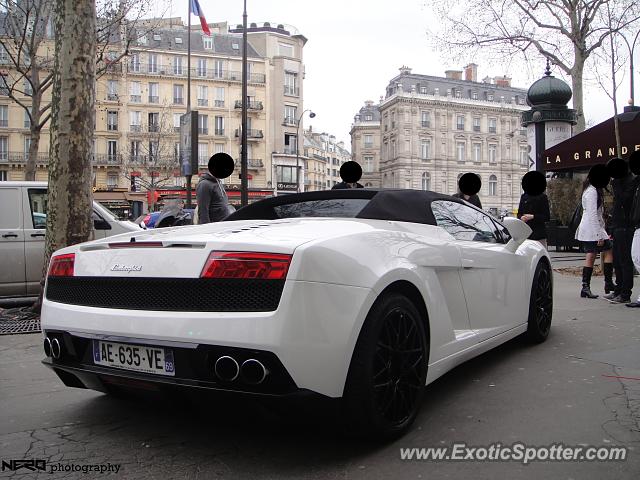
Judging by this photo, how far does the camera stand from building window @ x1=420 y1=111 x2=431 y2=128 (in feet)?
260

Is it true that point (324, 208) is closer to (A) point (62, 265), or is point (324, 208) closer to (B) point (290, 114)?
(A) point (62, 265)

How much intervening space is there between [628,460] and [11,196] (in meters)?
7.21

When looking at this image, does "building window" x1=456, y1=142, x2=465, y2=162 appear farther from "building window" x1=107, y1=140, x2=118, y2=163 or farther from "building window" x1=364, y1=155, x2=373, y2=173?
"building window" x1=107, y1=140, x2=118, y2=163

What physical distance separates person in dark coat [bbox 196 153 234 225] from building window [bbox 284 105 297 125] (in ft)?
183

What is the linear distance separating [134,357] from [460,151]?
82947 mm

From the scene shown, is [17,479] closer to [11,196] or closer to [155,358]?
[155,358]

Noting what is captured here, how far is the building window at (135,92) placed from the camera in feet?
183

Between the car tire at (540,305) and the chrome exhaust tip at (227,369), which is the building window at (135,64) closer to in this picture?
the car tire at (540,305)

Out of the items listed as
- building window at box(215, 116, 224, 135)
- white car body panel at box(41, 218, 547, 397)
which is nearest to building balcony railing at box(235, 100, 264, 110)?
A: building window at box(215, 116, 224, 135)

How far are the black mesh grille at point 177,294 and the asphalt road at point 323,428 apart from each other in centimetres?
40

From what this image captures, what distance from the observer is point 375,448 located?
2609 millimetres

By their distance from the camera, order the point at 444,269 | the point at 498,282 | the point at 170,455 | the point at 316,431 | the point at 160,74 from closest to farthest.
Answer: the point at 170,455
the point at 316,431
the point at 444,269
the point at 498,282
the point at 160,74

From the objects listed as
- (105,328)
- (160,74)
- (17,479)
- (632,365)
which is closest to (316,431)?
(105,328)

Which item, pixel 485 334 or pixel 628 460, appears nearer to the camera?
pixel 628 460
